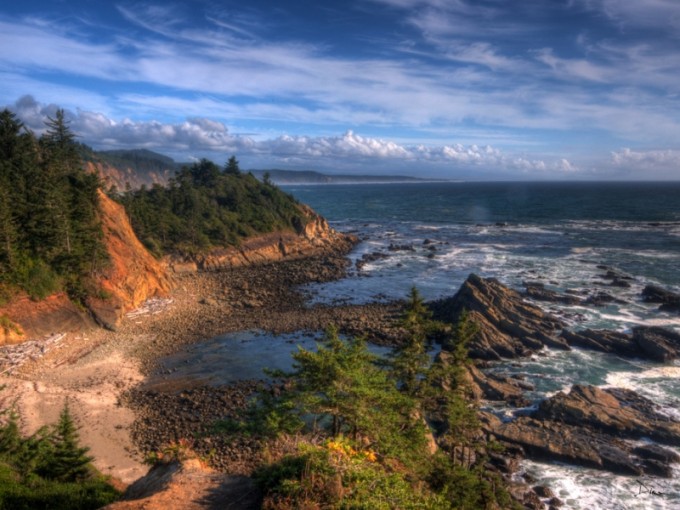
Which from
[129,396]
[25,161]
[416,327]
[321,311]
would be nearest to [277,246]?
[321,311]

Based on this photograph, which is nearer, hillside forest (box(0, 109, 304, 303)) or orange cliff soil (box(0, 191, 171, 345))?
orange cliff soil (box(0, 191, 171, 345))

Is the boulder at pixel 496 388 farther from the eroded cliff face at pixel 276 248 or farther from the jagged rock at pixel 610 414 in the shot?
the eroded cliff face at pixel 276 248

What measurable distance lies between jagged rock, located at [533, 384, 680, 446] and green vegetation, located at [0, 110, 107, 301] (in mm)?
37904

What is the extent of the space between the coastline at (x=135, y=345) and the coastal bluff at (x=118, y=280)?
1387 millimetres

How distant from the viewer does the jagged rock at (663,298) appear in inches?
1805

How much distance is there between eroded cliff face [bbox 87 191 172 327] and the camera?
38.6 metres

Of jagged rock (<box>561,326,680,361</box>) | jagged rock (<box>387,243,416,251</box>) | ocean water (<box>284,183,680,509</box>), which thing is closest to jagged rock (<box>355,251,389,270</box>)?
ocean water (<box>284,183,680,509</box>)

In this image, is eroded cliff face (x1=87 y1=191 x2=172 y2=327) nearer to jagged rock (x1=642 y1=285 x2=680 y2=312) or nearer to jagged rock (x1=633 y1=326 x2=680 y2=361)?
jagged rock (x1=633 y1=326 x2=680 y2=361)

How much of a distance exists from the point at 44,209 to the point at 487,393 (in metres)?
38.5

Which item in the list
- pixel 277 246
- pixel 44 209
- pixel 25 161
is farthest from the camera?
pixel 277 246

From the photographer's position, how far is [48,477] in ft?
53.9

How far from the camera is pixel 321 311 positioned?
48.0m

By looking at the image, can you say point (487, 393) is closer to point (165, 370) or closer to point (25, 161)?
point (165, 370)

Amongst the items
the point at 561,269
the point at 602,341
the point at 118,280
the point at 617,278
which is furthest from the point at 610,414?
the point at 561,269
